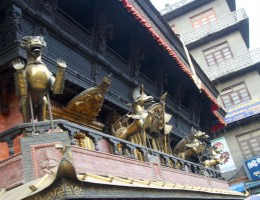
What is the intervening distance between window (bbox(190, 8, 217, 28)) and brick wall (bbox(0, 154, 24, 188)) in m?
28.1

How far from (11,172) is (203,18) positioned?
2859 cm

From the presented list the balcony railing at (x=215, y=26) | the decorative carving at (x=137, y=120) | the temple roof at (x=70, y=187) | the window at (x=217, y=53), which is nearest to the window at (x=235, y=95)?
the window at (x=217, y=53)

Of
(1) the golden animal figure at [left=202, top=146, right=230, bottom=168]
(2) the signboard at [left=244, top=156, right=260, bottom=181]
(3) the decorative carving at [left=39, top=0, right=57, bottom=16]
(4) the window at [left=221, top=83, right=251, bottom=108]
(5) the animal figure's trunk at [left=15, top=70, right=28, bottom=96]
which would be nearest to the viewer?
(5) the animal figure's trunk at [left=15, top=70, right=28, bottom=96]

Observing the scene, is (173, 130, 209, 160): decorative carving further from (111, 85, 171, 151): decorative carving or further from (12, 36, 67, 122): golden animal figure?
(12, 36, 67, 122): golden animal figure

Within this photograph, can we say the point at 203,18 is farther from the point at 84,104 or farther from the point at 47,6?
the point at 47,6

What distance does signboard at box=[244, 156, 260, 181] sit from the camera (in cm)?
2636

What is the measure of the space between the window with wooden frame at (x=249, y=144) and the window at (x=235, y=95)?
2725 mm

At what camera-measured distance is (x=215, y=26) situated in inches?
1197

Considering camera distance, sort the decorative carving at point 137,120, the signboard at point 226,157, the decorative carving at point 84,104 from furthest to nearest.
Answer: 1. the signboard at point 226,157
2. the decorative carving at point 137,120
3. the decorative carving at point 84,104

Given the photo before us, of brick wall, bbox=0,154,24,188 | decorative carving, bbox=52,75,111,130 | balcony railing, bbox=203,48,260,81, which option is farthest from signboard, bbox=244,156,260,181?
brick wall, bbox=0,154,24,188

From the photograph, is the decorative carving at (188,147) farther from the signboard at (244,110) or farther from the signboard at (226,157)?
the signboard at (244,110)

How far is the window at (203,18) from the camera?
31469 millimetres

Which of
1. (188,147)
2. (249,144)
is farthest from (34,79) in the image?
(249,144)

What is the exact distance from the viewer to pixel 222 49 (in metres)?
30.6
